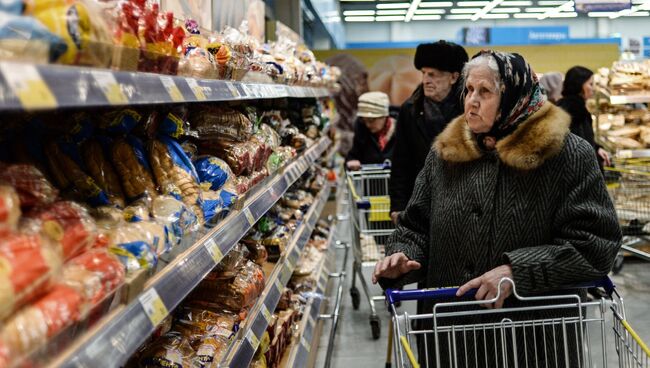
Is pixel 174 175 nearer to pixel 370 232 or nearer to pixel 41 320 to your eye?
pixel 41 320

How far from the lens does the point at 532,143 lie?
7.18ft

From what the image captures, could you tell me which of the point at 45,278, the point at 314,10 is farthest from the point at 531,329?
A: the point at 314,10

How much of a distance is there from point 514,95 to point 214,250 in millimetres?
1031

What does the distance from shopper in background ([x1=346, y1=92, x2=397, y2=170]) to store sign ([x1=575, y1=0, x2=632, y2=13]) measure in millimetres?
3198

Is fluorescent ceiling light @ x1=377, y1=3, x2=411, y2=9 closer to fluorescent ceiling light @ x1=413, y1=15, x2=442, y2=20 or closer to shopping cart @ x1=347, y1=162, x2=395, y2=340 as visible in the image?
Result: fluorescent ceiling light @ x1=413, y1=15, x2=442, y2=20

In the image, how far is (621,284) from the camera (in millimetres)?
5941

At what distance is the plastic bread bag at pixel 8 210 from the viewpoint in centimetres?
114

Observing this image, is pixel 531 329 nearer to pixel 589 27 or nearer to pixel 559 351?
pixel 559 351

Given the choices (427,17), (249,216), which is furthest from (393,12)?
(249,216)

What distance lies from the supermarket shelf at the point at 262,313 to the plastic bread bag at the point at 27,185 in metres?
1.04

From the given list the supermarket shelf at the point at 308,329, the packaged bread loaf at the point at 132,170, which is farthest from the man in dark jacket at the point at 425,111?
the packaged bread loaf at the point at 132,170

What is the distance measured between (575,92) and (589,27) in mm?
21290

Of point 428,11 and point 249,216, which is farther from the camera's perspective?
point 428,11

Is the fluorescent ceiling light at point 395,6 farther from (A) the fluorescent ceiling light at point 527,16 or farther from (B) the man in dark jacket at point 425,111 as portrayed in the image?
(B) the man in dark jacket at point 425,111
